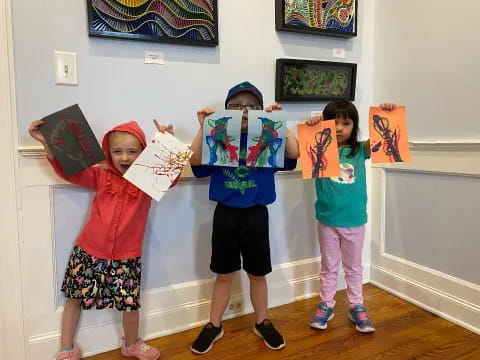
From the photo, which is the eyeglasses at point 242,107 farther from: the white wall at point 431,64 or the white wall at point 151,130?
the white wall at point 431,64

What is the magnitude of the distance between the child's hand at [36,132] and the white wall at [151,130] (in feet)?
0.46

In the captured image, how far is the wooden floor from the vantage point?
5.57ft

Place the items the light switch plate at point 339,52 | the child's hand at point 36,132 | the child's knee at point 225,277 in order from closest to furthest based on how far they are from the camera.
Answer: the child's hand at point 36,132
the child's knee at point 225,277
the light switch plate at point 339,52

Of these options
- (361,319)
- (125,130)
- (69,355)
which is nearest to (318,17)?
(125,130)

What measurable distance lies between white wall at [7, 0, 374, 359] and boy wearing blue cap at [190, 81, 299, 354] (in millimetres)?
221

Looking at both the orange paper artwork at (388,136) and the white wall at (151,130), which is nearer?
the white wall at (151,130)

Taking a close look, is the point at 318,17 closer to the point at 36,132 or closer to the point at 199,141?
the point at 199,141

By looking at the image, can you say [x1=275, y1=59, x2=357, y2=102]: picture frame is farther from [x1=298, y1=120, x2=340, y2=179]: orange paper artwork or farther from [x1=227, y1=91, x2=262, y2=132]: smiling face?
[x1=298, y1=120, x2=340, y2=179]: orange paper artwork

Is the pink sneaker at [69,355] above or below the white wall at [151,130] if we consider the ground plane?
below

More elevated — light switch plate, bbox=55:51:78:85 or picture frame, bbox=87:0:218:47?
picture frame, bbox=87:0:218:47

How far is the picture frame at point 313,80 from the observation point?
2035mm

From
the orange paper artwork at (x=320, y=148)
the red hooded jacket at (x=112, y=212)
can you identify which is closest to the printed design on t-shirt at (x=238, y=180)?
the orange paper artwork at (x=320, y=148)

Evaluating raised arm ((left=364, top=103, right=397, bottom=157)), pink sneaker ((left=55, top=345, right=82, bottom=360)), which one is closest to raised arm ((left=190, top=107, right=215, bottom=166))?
raised arm ((left=364, top=103, right=397, bottom=157))

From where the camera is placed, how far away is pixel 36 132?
4.77 ft
